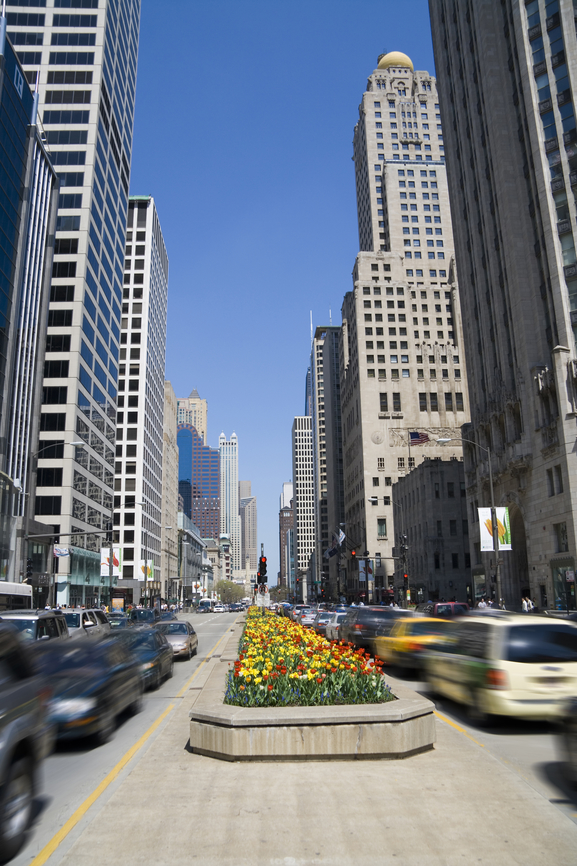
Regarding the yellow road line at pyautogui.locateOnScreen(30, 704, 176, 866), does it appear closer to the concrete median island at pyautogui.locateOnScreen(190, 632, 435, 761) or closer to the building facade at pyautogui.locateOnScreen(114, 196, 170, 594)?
the concrete median island at pyautogui.locateOnScreen(190, 632, 435, 761)

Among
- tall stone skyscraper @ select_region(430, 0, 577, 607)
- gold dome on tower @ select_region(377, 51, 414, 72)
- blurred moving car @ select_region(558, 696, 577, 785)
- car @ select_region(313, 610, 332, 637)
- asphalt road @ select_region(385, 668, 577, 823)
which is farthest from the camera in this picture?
gold dome on tower @ select_region(377, 51, 414, 72)

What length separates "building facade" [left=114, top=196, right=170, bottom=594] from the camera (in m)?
101

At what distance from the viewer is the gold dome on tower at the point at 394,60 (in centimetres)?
14312

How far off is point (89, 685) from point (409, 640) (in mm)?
9263

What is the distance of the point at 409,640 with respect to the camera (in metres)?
17.0

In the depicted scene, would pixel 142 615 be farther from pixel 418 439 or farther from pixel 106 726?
pixel 418 439

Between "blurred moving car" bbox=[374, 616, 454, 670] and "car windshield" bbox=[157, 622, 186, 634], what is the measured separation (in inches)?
338

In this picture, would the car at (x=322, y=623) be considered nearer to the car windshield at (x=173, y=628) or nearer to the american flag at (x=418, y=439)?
the car windshield at (x=173, y=628)

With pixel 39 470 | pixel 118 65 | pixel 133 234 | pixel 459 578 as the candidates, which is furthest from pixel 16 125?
pixel 459 578

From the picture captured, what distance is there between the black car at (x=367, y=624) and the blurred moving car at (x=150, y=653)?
631 centimetres

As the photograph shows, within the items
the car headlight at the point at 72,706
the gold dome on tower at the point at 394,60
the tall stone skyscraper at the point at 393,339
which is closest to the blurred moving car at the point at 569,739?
the car headlight at the point at 72,706

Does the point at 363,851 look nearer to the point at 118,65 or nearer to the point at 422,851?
the point at 422,851

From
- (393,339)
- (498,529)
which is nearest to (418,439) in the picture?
(498,529)

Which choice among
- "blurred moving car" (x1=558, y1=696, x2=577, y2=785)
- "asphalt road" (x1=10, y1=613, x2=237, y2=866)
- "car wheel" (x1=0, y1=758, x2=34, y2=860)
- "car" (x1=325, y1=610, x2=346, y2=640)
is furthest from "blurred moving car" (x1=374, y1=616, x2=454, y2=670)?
"car wheel" (x1=0, y1=758, x2=34, y2=860)
